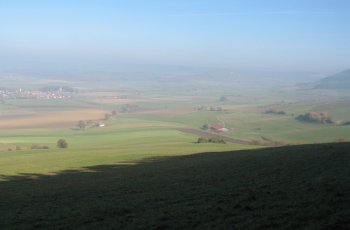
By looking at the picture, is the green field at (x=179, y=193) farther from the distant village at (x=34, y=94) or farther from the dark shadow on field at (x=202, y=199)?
the distant village at (x=34, y=94)

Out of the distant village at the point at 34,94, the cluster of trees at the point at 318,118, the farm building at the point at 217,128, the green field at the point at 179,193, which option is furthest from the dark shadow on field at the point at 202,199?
the distant village at the point at 34,94

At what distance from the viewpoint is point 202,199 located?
14305mm

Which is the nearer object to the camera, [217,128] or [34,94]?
[217,128]

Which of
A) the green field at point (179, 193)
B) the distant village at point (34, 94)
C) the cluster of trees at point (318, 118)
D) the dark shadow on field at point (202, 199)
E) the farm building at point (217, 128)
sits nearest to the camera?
the dark shadow on field at point (202, 199)

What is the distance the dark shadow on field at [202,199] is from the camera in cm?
1088

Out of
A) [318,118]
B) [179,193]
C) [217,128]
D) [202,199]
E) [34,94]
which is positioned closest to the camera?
[202,199]

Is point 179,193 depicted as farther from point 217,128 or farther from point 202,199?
point 217,128

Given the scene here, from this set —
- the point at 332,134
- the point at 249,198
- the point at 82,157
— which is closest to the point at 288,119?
the point at 332,134

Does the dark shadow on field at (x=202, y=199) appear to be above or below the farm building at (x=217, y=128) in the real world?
below

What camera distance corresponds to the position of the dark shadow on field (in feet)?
35.7

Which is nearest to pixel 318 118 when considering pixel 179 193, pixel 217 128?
pixel 217 128

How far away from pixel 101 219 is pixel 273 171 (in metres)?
9.78

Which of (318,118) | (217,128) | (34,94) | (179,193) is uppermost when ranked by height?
(34,94)

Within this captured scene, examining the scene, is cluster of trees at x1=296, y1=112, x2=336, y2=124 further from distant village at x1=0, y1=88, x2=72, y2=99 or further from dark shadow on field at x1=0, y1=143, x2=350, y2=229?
distant village at x1=0, y1=88, x2=72, y2=99
